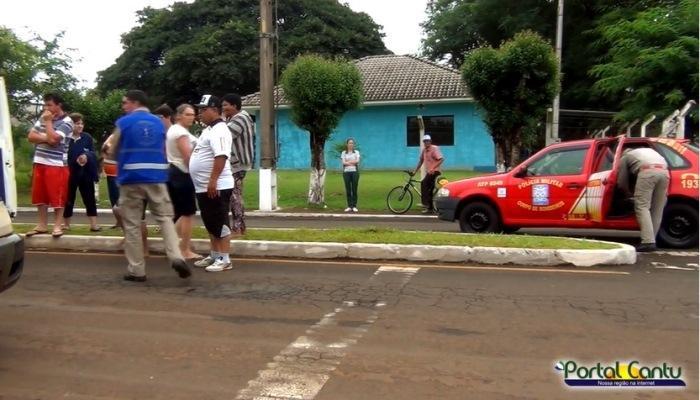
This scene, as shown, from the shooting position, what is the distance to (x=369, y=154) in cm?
2952

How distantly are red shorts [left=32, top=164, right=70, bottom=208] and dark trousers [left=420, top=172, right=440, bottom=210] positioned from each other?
8507 millimetres

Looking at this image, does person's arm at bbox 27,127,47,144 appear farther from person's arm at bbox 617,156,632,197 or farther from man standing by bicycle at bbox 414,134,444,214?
man standing by bicycle at bbox 414,134,444,214

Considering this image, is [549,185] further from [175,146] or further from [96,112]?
[96,112]

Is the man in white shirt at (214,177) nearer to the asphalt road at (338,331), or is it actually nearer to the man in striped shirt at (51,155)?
the asphalt road at (338,331)

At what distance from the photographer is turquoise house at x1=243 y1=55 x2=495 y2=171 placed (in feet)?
90.5

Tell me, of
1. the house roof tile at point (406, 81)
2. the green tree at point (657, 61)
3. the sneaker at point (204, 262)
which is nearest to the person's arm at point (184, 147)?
the sneaker at point (204, 262)

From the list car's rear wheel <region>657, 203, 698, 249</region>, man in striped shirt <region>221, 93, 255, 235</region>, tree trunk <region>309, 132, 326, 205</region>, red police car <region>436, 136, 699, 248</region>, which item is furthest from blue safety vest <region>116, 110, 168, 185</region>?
tree trunk <region>309, 132, 326, 205</region>

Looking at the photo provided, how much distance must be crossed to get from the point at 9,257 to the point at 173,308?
4.86 ft

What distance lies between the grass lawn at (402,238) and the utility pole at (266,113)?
6437 mm

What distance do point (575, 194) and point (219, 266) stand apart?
5243 millimetres

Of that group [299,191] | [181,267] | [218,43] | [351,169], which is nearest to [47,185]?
[181,267]

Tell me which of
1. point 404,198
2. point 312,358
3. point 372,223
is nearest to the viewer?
point 312,358

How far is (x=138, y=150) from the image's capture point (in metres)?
6.50

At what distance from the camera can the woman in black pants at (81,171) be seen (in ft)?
29.3
